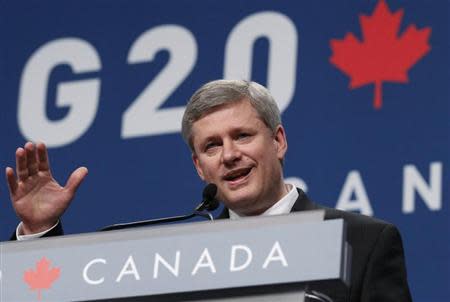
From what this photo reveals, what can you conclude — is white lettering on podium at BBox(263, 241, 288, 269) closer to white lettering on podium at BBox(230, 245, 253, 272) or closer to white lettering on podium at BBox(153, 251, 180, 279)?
white lettering on podium at BBox(230, 245, 253, 272)

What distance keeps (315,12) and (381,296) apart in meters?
1.52

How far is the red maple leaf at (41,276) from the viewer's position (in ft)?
5.96

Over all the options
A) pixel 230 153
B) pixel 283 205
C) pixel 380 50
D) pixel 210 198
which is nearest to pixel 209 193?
pixel 210 198

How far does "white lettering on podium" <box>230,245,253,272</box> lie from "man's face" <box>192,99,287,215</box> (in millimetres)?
770

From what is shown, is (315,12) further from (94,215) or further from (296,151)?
(94,215)

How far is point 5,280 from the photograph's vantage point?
1.85 meters

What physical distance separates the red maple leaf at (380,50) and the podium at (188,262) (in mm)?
1725

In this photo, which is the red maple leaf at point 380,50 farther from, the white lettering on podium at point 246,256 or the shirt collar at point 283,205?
the white lettering on podium at point 246,256

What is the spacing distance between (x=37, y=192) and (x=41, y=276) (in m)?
0.50

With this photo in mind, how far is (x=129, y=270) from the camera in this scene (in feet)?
5.84

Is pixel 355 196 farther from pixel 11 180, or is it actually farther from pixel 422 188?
pixel 11 180

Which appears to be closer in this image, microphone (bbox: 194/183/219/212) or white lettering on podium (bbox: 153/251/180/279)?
white lettering on podium (bbox: 153/251/180/279)

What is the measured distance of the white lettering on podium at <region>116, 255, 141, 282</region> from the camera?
1.77 m

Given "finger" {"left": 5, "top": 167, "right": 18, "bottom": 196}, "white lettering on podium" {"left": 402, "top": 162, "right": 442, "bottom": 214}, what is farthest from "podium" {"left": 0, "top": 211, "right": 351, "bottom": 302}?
"white lettering on podium" {"left": 402, "top": 162, "right": 442, "bottom": 214}
